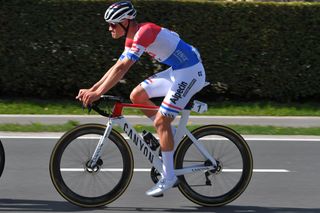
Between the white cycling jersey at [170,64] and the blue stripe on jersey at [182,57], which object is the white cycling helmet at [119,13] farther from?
the blue stripe on jersey at [182,57]

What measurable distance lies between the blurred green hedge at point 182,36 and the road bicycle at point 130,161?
6.58m

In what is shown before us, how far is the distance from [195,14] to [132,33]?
6.99m

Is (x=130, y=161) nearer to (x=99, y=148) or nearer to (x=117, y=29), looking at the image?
(x=99, y=148)

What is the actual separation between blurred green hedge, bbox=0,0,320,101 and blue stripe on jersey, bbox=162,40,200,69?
22.0 ft

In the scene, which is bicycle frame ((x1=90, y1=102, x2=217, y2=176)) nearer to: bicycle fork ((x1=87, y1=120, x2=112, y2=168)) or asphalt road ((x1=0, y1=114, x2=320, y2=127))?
bicycle fork ((x1=87, y1=120, x2=112, y2=168))

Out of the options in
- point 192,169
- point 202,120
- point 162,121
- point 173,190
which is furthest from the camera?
point 202,120

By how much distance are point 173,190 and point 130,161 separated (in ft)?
3.06

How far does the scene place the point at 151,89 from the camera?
6.76 meters

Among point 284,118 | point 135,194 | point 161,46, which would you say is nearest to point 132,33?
point 161,46

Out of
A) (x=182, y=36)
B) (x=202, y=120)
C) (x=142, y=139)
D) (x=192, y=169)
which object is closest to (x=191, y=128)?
(x=202, y=120)

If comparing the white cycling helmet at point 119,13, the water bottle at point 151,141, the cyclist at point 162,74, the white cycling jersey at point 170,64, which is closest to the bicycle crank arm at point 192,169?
the cyclist at point 162,74

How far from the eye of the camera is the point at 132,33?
6551 millimetres

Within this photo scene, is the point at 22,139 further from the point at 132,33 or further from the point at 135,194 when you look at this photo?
the point at 132,33

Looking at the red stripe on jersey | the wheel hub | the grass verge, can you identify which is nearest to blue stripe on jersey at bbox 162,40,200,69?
the red stripe on jersey
